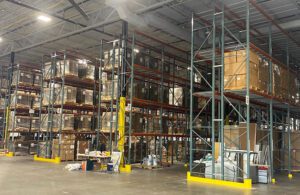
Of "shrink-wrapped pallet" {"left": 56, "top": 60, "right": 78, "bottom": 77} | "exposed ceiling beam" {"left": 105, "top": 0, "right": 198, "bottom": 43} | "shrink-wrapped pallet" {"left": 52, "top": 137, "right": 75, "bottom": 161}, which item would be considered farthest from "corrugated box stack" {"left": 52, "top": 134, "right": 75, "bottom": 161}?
"exposed ceiling beam" {"left": 105, "top": 0, "right": 198, "bottom": 43}

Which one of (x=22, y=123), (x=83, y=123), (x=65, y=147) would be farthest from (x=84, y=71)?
(x=22, y=123)

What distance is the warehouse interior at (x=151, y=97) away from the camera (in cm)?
1060

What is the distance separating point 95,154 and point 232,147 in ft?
17.5

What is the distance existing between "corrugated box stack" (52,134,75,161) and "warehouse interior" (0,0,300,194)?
2.1 inches

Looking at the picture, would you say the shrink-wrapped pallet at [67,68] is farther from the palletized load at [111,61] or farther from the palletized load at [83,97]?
the palletized load at [111,61]

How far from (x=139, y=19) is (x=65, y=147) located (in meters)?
8.00

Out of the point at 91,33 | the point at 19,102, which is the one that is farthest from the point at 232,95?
the point at 19,102

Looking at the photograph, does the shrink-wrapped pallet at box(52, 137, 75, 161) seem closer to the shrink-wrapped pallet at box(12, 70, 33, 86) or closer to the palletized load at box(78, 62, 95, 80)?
the palletized load at box(78, 62, 95, 80)

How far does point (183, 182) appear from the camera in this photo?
10.5 meters

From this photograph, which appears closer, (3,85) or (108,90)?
(108,90)

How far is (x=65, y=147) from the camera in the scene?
1653 cm

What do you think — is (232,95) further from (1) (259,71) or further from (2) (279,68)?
(2) (279,68)

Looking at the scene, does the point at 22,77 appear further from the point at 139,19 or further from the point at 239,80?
the point at 239,80

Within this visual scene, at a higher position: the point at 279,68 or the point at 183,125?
the point at 279,68
